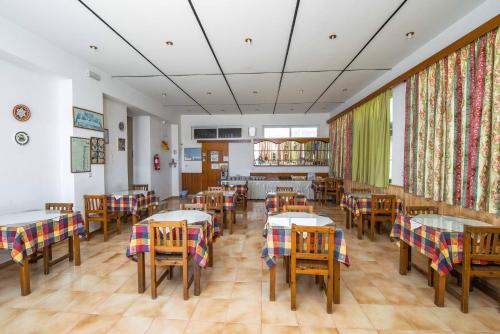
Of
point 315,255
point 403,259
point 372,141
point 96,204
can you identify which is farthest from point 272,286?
point 372,141

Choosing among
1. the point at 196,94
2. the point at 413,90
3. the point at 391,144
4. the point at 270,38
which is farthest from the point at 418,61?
the point at 196,94

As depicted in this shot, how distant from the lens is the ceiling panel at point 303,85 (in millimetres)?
4660

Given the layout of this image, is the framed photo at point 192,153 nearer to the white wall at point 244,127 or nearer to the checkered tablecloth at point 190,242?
the white wall at point 244,127

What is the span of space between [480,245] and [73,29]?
16.8 feet

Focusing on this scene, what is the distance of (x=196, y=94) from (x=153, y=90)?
1037 mm

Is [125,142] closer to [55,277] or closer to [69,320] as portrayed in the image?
[55,277]

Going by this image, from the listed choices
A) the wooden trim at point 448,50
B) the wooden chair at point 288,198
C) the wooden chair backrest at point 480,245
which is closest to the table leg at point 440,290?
the wooden chair backrest at point 480,245

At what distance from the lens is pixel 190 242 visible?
2.28 m

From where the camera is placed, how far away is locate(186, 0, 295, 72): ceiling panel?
2.58 meters

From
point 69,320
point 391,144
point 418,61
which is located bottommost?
point 69,320

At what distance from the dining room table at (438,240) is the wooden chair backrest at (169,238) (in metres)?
2.34

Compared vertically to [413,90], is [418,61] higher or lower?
higher

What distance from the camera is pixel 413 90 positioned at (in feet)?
12.2

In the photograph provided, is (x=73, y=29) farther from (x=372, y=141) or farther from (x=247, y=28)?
(x=372, y=141)
